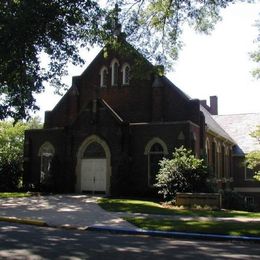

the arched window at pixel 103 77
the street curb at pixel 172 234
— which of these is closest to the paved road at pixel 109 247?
the street curb at pixel 172 234

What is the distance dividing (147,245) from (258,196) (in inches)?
1287

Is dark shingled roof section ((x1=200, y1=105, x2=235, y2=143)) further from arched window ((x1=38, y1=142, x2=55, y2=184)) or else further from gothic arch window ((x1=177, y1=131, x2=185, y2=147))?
arched window ((x1=38, y1=142, x2=55, y2=184))

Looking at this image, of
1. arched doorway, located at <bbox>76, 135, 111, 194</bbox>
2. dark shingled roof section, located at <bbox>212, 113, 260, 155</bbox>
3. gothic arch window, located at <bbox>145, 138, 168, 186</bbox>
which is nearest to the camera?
gothic arch window, located at <bbox>145, 138, 168, 186</bbox>

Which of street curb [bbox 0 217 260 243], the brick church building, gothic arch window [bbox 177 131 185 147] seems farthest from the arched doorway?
street curb [bbox 0 217 260 243]

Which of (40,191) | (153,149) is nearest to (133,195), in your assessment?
(153,149)

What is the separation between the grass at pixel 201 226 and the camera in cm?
1304

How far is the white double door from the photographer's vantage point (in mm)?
30258

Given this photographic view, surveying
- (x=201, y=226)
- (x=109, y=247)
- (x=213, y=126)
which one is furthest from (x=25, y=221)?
(x=213, y=126)

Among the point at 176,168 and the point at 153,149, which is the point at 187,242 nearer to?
the point at 176,168

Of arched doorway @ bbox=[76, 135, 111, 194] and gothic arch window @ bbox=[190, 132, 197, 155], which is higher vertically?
gothic arch window @ bbox=[190, 132, 197, 155]

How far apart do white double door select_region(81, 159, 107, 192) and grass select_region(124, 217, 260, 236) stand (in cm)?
1457

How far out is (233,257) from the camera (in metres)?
9.09

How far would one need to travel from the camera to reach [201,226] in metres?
14.2

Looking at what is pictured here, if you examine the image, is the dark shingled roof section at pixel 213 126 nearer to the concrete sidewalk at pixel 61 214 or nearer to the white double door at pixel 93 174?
the white double door at pixel 93 174
